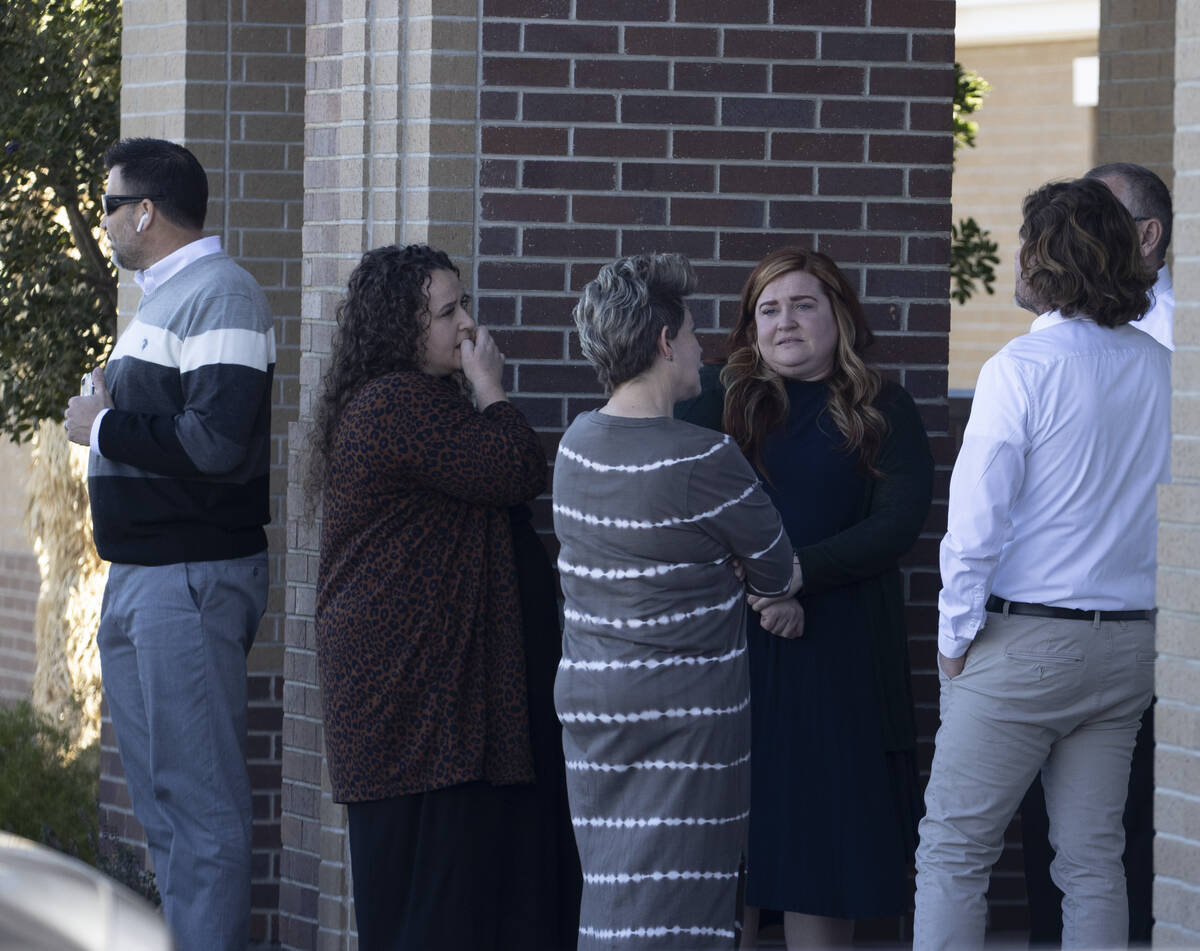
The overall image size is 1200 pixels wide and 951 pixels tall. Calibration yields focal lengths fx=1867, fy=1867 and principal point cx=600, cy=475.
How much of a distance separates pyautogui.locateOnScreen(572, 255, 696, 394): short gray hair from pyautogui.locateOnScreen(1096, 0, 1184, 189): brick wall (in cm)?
367

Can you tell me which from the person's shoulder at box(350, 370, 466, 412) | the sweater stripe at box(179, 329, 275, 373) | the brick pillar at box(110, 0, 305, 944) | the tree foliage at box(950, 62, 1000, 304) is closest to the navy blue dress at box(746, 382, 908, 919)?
the person's shoulder at box(350, 370, 466, 412)

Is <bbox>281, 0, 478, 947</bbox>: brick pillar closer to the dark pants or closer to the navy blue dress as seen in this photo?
the navy blue dress

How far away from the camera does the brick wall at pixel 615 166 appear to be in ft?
16.9

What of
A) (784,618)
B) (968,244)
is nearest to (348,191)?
(784,618)

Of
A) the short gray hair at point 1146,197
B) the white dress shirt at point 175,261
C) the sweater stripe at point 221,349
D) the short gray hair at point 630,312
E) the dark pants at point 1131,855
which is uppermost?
the short gray hair at point 1146,197

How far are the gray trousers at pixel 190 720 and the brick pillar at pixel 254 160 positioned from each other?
4.27 ft

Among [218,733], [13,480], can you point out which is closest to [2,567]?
[13,480]

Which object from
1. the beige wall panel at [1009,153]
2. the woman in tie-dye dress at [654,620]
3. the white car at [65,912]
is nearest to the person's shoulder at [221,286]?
the woman in tie-dye dress at [654,620]

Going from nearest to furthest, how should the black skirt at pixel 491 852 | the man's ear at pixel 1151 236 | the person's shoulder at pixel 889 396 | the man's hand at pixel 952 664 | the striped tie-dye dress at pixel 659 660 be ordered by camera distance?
the striped tie-dye dress at pixel 659 660 < the man's hand at pixel 952 664 < the black skirt at pixel 491 852 < the person's shoulder at pixel 889 396 < the man's ear at pixel 1151 236

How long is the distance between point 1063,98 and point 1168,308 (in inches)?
460

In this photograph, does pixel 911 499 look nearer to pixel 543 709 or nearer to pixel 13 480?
pixel 543 709

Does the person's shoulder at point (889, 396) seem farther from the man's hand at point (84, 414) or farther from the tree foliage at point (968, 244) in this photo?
the tree foliage at point (968, 244)

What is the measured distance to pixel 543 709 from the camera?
4.59m

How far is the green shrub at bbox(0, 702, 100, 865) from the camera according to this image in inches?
290
